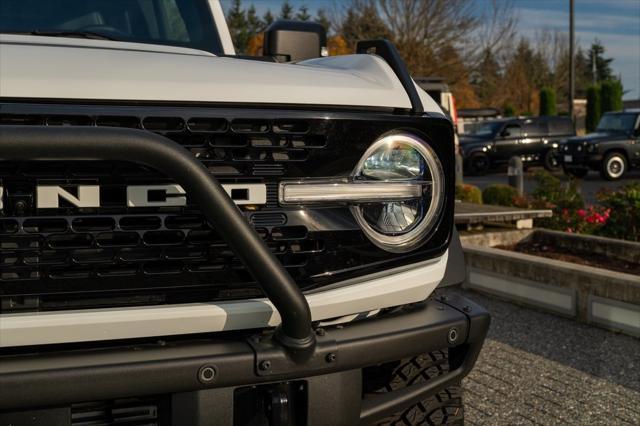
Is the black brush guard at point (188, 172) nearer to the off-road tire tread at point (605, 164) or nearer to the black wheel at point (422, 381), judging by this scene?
the black wheel at point (422, 381)

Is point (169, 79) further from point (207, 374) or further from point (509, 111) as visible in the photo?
point (509, 111)

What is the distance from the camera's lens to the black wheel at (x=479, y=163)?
2227 centimetres

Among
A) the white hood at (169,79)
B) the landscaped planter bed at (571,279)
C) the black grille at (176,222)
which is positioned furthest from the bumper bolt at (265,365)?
the landscaped planter bed at (571,279)

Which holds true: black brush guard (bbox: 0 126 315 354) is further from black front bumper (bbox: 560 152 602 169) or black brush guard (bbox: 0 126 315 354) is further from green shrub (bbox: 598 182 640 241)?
black front bumper (bbox: 560 152 602 169)

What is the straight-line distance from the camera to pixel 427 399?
2479mm

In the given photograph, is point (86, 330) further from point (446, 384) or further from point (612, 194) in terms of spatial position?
point (612, 194)

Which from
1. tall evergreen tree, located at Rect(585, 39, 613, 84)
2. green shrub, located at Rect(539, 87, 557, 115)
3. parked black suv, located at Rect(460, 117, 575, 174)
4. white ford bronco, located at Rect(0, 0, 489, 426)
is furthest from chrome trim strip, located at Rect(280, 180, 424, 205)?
tall evergreen tree, located at Rect(585, 39, 613, 84)

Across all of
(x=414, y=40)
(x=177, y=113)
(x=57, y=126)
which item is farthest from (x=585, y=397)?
(x=414, y=40)

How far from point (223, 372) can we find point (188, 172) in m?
0.51

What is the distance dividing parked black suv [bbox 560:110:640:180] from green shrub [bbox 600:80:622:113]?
1451cm

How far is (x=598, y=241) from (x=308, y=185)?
500 cm

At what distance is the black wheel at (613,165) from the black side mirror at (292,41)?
1735cm

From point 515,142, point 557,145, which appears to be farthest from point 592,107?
point 515,142

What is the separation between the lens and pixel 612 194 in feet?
23.7
